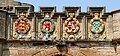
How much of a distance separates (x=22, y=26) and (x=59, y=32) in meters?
1.50

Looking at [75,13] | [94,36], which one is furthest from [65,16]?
[94,36]

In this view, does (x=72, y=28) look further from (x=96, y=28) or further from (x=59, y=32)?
(x=96, y=28)

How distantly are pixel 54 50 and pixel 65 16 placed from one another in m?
1.43

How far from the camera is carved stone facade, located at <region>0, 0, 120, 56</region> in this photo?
51.9ft

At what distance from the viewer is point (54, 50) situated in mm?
15867

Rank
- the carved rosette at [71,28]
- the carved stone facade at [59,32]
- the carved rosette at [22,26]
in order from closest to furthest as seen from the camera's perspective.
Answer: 1. the carved stone facade at [59,32]
2. the carved rosette at [71,28]
3. the carved rosette at [22,26]

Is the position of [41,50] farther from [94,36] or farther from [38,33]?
[94,36]

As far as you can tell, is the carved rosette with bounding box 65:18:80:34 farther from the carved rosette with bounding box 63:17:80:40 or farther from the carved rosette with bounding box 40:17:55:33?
the carved rosette with bounding box 40:17:55:33

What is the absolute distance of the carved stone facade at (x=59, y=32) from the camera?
15828 millimetres

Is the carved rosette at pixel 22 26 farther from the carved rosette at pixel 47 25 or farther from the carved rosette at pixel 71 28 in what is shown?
the carved rosette at pixel 71 28

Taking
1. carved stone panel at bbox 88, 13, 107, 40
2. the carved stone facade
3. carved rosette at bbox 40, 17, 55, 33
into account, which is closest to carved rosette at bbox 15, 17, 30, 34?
the carved stone facade

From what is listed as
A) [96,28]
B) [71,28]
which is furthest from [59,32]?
[96,28]

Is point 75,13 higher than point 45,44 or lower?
higher

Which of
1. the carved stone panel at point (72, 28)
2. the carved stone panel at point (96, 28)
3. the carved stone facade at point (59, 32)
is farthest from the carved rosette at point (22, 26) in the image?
the carved stone panel at point (96, 28)
